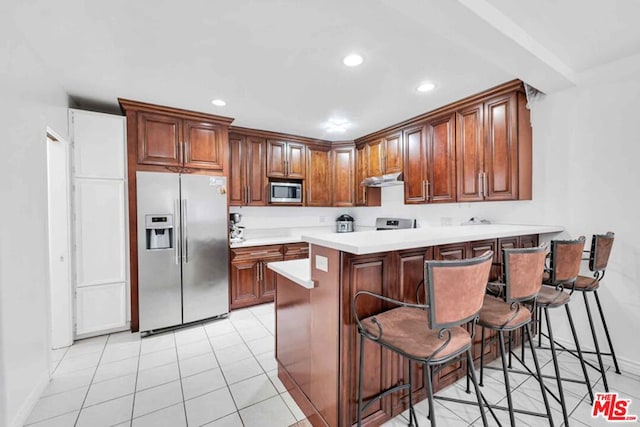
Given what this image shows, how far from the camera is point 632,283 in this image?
2109 mm

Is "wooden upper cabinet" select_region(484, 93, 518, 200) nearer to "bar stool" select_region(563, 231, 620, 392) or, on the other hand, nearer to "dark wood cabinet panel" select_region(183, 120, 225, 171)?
"bar stool" select_region(563, 231, 620, 392)

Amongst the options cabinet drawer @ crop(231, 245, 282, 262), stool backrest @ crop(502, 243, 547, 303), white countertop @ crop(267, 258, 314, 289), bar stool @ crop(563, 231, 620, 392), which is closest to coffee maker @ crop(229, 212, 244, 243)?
cabinet drawer @ crop(231, 245, 282, 262)

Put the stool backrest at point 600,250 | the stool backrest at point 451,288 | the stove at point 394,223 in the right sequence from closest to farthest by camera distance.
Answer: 1. the stool backrest at point 451,288
2. the stool backrest at point 600,250
3. the stove at point 394,223

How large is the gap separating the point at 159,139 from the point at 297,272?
7.73 feet

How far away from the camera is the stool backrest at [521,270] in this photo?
4.66 ft

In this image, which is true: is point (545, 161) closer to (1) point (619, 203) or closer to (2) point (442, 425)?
(1) point (619, 203)

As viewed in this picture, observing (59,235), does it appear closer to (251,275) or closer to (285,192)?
(251,275)

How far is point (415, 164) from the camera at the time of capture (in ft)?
11.4

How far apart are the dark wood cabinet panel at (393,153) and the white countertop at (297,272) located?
2166 millimetres

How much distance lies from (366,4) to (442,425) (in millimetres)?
2496

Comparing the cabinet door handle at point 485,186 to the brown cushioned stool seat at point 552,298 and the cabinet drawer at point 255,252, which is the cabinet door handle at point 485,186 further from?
the cabinet drawer at point 255,252

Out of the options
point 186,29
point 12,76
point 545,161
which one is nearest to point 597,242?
point 545,161

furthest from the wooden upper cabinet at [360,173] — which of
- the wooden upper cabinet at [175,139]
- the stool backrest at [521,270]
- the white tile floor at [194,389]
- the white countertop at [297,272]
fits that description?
the stool backrest at [521,270]

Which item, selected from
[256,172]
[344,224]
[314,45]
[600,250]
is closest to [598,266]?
[600,250]
